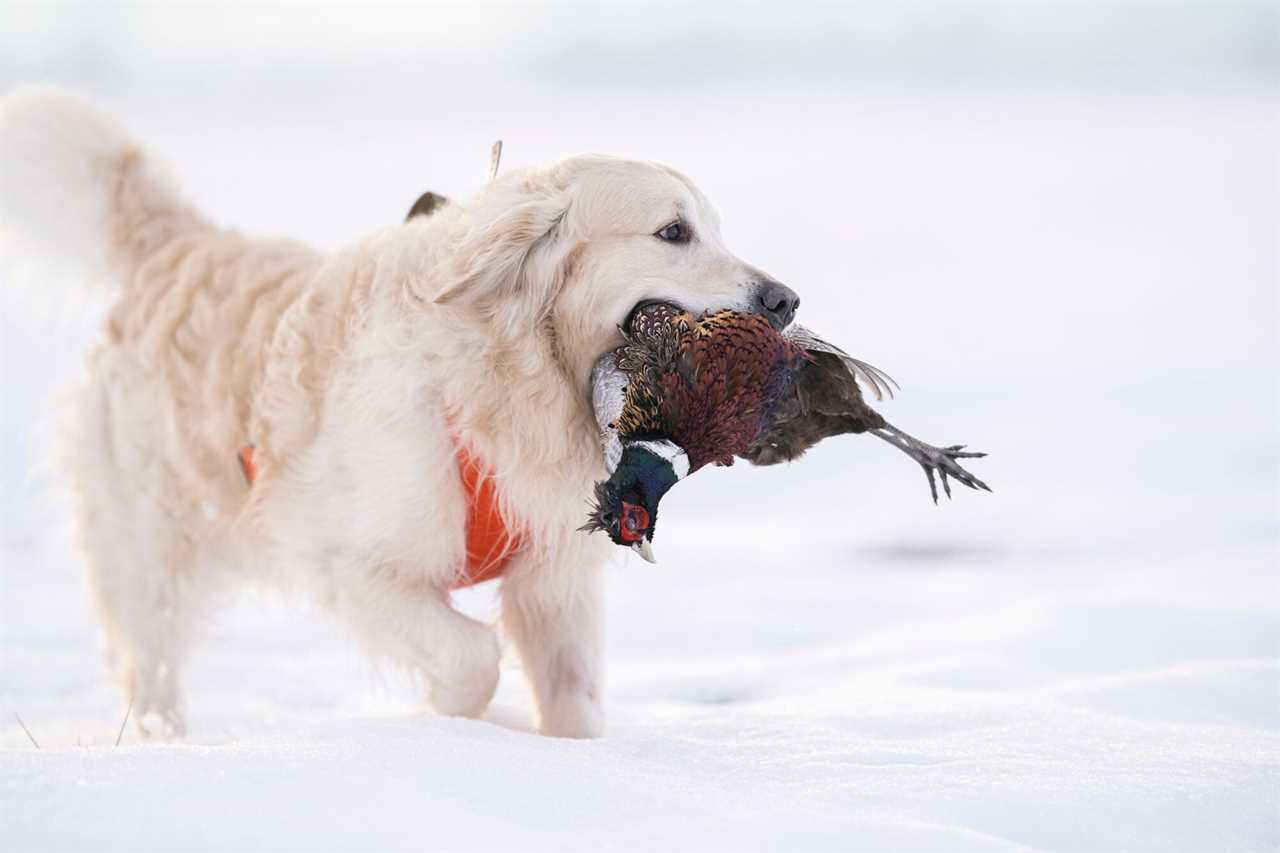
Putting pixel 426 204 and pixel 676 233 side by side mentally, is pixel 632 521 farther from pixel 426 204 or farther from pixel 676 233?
pixel 426 204

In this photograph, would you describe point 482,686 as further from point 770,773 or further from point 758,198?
point 758,198

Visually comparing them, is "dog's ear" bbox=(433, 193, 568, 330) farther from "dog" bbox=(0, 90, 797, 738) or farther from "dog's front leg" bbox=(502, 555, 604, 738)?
"dog's front leg" bbox=(502, 555, 604, 738)

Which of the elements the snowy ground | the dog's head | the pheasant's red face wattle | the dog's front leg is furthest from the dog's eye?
the snowy ground

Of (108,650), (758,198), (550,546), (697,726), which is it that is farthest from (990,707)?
(758,198)

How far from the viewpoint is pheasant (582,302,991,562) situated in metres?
2.80

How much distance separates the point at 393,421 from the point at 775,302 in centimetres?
105

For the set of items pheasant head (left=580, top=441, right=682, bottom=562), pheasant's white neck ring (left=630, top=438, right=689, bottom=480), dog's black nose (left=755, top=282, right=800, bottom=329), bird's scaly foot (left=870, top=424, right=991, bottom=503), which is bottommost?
pheasant head (left=580, top=441, right=682, bottom=562)

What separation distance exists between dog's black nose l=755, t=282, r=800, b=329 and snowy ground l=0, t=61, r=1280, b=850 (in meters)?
1.01

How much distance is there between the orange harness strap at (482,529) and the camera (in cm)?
343

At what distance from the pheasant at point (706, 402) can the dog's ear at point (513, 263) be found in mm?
254

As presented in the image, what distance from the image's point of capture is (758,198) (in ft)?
52.9

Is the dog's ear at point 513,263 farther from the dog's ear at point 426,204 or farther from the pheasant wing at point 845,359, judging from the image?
the dog's ear at point 426,204

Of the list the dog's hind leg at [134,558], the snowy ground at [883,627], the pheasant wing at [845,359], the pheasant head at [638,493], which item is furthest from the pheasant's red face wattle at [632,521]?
the dog's hind leg at [134,558]

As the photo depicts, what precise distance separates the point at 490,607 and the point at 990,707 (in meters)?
1.47
